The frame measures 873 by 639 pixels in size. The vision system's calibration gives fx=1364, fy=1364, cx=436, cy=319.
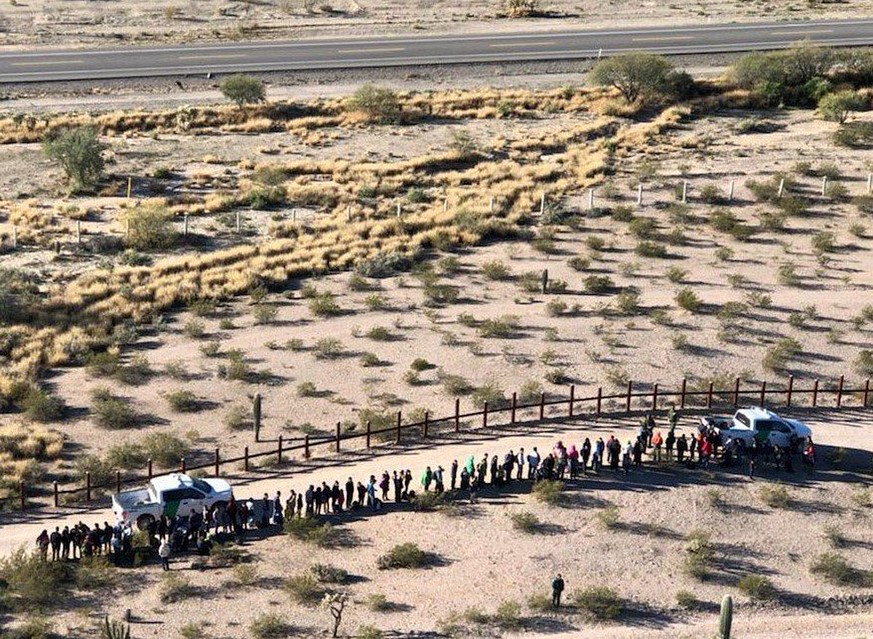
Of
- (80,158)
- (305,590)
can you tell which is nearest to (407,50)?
(80,158)

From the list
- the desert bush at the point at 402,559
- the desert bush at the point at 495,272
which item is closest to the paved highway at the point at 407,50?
the desert bush at the point at 495,272

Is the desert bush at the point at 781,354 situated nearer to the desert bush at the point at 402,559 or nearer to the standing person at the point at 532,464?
the standing person at the point at 532,464

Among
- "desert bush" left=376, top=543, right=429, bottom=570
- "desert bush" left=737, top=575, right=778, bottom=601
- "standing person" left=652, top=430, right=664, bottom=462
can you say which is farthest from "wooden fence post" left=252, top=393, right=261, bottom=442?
"desert bush" left=737, top=575, right=778, bottom=601

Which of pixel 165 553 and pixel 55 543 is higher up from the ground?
pixel 55 543

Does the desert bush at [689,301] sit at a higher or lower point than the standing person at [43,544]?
higher

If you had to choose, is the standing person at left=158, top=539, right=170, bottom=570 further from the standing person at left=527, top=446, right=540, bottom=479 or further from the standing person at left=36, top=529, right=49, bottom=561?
the standing person at left=527, top=446, right=540, bottom=479

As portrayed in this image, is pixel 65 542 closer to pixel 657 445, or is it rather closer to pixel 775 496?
pixel 657 445

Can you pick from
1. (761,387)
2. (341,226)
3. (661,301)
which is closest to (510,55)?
(341,226)
